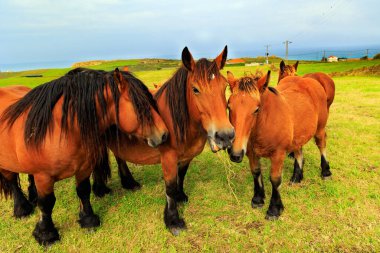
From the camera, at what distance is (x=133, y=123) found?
9.00 feet

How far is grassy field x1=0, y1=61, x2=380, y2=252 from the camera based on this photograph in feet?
10.4

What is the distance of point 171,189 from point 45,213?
1.66 m

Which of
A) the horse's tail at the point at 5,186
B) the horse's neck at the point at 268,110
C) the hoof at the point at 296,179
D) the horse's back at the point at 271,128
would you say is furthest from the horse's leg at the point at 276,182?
the horse's tail at the point at 5,186

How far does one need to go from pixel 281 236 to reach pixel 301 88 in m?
2.50

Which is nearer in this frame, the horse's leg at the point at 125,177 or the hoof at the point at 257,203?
the hoof at the point at 257,203

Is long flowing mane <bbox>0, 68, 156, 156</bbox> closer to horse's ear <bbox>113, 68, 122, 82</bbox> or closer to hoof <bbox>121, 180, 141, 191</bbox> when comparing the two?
horse's ear <bbox>113, 68, 122, 82</bbox>

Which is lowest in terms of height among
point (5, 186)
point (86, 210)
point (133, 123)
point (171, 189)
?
point (86, 210)

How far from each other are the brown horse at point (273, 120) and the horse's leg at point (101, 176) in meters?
2.13

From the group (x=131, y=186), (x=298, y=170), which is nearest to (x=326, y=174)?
(x=298, y=170)

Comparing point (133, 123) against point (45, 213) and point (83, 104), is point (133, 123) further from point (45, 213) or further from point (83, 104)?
point (45, 213)

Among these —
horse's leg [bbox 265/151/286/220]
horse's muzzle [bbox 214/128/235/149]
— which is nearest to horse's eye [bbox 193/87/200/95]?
horse's muzzle [bbox 214/128/235/149]

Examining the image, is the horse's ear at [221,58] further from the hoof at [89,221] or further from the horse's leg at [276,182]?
the hoof at [89,221]

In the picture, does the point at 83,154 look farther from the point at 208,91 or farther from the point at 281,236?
the point at 281,236

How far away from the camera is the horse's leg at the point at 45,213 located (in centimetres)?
298
